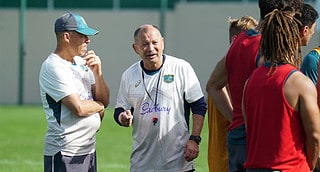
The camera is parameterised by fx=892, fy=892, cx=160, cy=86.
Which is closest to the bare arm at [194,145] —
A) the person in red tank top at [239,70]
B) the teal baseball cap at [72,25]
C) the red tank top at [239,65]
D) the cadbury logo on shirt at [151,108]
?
the cadbury logo on shirt at [151,108]

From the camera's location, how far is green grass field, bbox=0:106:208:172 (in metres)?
14.6

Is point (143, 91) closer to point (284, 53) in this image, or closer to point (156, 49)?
point (156, 49)

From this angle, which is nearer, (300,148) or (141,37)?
(300,148)

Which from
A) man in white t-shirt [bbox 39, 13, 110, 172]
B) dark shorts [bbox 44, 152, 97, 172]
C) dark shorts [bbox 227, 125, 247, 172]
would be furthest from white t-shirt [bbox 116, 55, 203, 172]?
dark shorts [bbox 227, 125, 247, 172]

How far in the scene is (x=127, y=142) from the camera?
19.3 m

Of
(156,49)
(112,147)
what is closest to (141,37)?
(156,49)

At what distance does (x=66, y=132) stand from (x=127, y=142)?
465 inches

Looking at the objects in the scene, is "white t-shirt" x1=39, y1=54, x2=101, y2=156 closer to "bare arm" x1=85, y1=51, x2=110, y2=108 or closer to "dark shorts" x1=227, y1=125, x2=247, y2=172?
"bare arm" x1=85, y1=51, x2=110, y2=108

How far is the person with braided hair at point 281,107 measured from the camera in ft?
19.2

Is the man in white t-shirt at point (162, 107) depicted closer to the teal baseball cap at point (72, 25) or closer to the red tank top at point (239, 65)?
the teal baseball cap at point (72, 25)

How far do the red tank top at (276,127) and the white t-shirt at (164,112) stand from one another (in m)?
1.69

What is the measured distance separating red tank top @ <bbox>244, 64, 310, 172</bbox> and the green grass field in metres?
7.79

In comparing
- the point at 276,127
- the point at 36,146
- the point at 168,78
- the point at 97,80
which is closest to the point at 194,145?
the point at 168,78

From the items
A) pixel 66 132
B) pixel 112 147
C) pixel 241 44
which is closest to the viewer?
pixel 241 44
